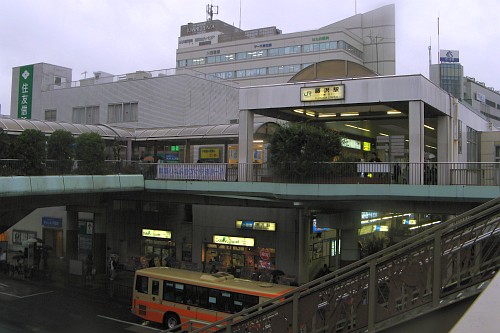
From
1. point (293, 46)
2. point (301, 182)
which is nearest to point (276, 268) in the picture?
point (301, 182)

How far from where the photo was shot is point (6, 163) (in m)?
17.2

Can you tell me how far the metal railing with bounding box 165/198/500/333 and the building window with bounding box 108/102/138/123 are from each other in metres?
31.3

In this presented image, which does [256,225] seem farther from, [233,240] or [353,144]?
[353,144]

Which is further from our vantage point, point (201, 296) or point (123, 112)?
point (123, 112)

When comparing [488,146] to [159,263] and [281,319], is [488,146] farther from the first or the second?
[281,319]

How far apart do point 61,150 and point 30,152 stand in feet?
6.14

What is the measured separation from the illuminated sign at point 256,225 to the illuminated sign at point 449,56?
8010 centimetres

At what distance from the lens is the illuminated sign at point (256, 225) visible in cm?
2392

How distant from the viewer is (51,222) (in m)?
33.8

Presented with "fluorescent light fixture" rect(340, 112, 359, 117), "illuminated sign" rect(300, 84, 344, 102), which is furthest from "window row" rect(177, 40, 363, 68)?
"illuminated sign" rect(300, 84, 344, 102)

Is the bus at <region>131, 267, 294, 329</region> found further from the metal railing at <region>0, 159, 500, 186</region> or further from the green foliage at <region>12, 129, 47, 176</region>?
the green foliage at <region>12, 129, 47, 176</region>

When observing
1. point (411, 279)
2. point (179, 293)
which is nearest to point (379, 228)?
point (179, 293)

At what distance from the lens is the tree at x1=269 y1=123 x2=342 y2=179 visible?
17812 millimetres

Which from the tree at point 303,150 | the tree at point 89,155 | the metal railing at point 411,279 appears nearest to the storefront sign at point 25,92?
the tree at point 89,155
